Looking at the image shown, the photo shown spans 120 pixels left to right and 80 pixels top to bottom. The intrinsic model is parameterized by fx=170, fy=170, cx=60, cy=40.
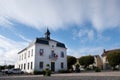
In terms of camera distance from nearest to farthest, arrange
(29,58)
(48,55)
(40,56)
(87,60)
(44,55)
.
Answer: (40,56) < (44,55) < (48,55) < (29,58) < (87,60)

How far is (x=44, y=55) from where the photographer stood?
38125 millimetres

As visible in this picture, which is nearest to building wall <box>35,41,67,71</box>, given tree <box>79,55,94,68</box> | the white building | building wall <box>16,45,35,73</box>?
the white building

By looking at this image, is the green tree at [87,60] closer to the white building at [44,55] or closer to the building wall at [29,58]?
the white building at [44,55]

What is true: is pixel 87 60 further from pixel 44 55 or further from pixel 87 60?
pixel 44 55

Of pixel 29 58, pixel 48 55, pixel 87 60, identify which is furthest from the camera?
pixel 87 60

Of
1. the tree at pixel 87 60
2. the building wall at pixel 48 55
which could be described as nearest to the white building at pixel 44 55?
the building wall at pixel 48 55

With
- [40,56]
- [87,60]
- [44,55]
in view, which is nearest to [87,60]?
[87,60]

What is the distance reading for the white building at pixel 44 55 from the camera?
3678cm

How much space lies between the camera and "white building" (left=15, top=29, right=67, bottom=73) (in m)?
36.8

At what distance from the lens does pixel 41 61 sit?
37.4 m

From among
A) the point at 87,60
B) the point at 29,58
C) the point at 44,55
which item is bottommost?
the point at 87,60

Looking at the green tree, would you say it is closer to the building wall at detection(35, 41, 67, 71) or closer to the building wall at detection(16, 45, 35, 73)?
the building wall at detection(35, 41, 67, 71)

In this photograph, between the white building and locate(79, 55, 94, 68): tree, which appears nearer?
the white building

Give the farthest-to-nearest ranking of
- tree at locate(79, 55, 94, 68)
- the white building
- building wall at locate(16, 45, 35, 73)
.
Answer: tree at locate(79, 55, 94, 68), building wall at locate(16, 45, 35, 73), the white building
